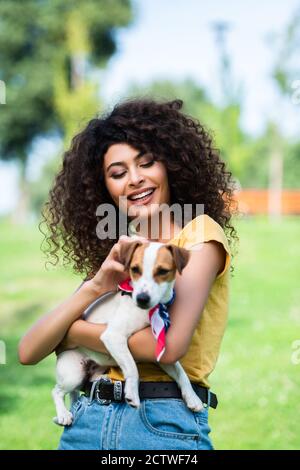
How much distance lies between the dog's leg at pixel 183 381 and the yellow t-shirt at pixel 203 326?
46mm

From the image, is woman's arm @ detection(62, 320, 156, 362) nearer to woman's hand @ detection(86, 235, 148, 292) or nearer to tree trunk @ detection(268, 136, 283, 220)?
woman's hand @ detection(86, 235, 148, 292)

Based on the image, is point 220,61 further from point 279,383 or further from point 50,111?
point 279,383

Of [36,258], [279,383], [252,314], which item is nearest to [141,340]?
[279,383]

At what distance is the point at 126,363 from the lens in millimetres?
2752

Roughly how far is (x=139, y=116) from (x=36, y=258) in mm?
17110

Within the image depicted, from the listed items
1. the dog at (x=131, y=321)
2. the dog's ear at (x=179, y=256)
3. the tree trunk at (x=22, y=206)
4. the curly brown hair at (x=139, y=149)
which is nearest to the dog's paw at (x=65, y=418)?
the dog at (x=131, y=321)

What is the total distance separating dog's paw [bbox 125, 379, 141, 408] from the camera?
2.73m

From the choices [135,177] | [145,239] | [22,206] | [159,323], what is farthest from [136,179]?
[22,206]

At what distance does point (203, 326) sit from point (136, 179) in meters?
0.65

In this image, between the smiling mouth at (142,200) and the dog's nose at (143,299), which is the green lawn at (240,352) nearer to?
the smiling mouth at (142,200)

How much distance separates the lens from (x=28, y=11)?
37.0m

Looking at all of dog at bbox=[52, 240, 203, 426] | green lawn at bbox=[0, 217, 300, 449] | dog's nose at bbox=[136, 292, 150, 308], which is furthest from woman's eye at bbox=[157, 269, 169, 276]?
green lawn at bbox=[0, 217, 300, 449]

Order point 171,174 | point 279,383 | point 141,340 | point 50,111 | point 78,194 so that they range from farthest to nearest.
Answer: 1. point 50,111
2. point 279,383
3. point 78,194
4. point 171,174
5. point 141,340

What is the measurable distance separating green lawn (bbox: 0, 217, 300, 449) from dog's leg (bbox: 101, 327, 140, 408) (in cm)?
438
